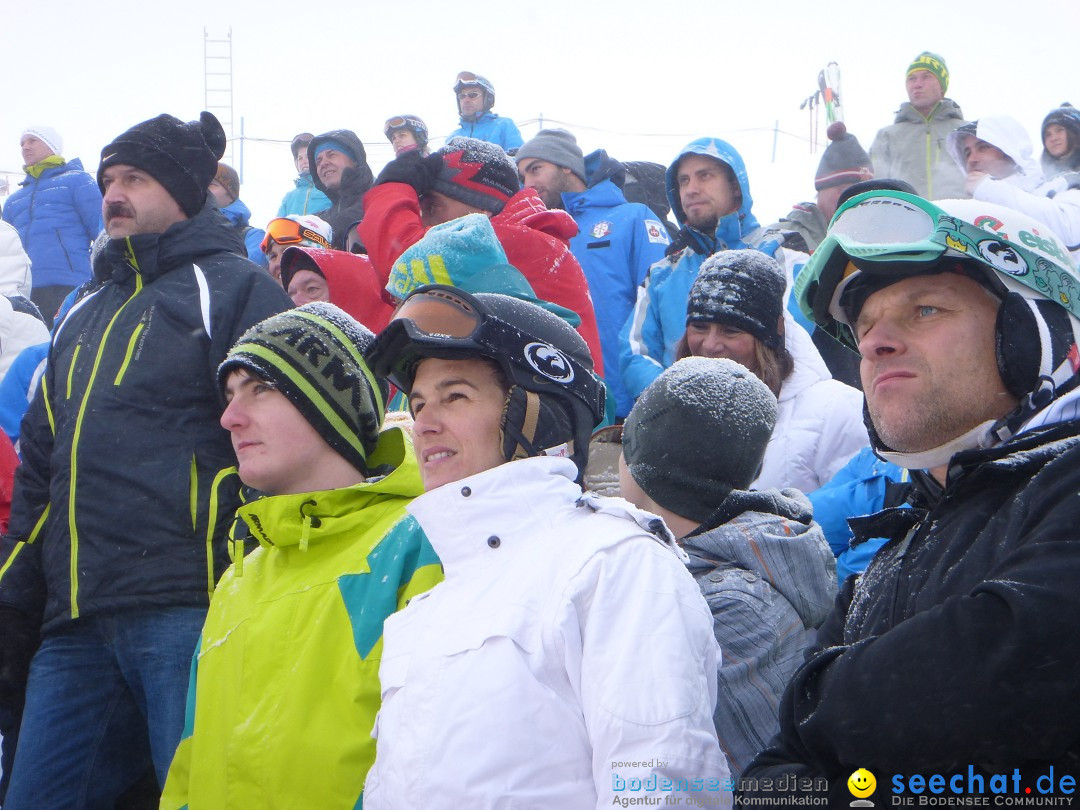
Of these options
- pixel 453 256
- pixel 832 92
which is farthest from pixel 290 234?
pixel 832 92

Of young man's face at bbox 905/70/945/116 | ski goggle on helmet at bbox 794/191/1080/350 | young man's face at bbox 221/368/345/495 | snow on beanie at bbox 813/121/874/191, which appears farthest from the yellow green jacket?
young man's face at bbox 905/70/945/116

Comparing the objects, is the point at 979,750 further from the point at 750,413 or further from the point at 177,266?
the point at 177,266

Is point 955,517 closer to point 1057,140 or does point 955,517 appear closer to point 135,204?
point 135,204

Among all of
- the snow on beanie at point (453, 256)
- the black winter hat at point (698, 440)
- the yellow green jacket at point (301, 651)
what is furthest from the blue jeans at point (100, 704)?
the black winter hat at point (698, 440)

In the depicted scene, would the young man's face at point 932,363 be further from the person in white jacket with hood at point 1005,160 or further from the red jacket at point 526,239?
the person in white jacket with hood at point 1005,160

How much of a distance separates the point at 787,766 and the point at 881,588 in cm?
38

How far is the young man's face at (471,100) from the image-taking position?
10.9 meters

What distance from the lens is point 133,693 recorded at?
382cm

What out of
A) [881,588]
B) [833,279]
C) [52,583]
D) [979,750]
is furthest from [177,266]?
[979,750]

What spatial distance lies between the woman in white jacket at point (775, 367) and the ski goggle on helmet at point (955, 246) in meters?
1.98

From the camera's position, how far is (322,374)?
136 inches

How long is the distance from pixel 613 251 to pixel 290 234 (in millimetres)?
1894

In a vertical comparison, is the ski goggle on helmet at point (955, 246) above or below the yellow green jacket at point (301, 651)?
above

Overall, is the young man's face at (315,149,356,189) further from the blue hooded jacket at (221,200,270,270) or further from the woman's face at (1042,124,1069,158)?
the woman's face at (1042,124,1069,158)
